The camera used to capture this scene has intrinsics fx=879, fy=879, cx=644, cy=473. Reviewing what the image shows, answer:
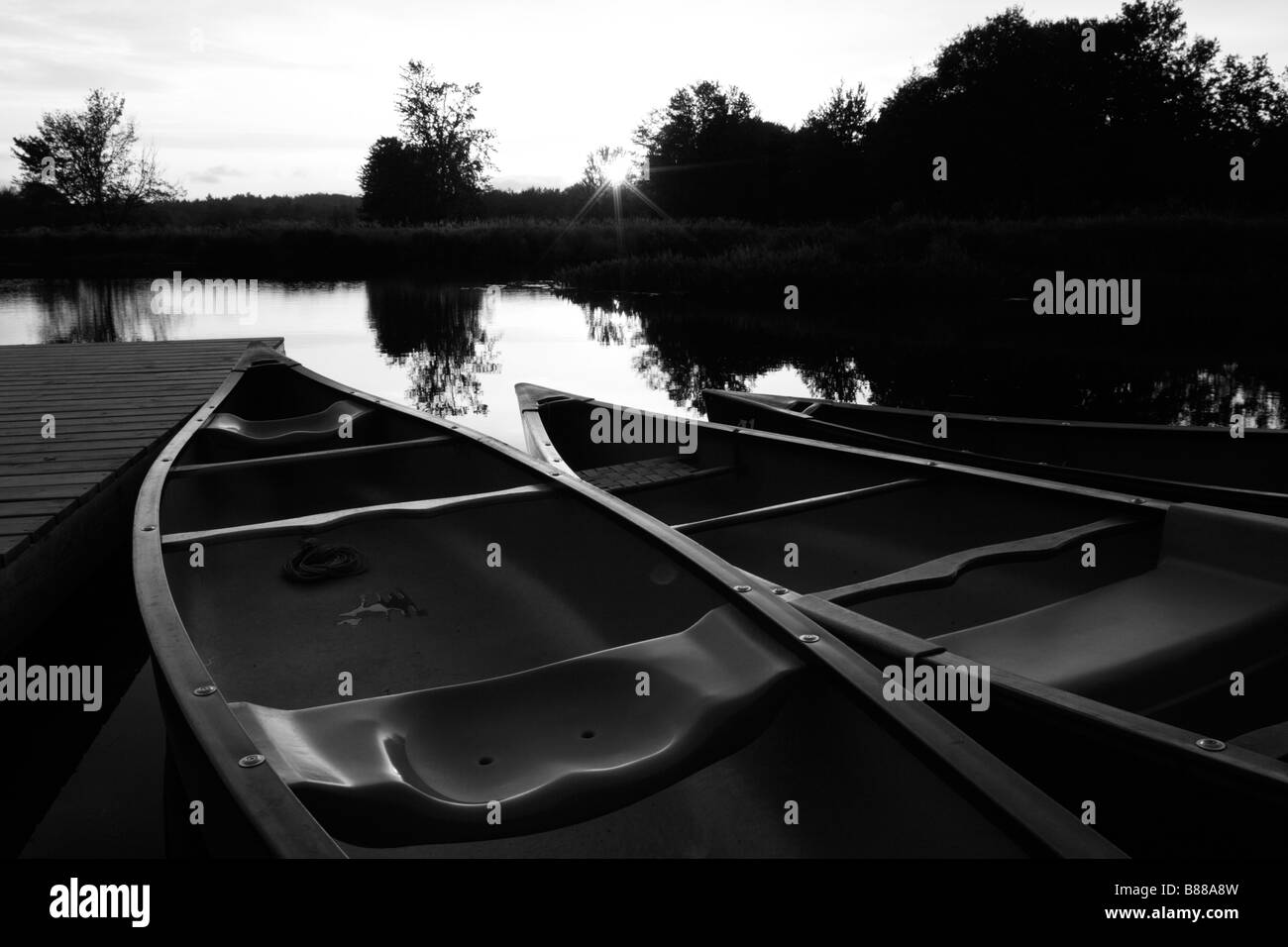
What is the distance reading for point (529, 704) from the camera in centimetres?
201

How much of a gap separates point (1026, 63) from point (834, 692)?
32.8 meters

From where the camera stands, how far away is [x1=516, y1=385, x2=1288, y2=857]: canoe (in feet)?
5.09

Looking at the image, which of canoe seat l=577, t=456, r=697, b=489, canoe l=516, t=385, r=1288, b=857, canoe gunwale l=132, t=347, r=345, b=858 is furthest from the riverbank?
canoe gunwale l=132, t=347, r=345, b=858

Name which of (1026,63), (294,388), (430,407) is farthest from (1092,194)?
(294,388)

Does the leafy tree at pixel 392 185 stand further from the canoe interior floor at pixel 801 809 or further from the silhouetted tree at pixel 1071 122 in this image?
the canoe interior floor at pixel 801 809

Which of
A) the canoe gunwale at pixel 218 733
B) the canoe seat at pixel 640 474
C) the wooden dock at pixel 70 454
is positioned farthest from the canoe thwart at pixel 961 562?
the wooden dock at pixel 70 454

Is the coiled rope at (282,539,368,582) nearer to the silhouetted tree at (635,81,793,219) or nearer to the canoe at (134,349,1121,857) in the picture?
the canoe at (134,349,1121,857)

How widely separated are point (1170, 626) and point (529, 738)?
158 centimetres

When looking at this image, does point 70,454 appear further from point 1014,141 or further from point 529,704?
point 1014,141

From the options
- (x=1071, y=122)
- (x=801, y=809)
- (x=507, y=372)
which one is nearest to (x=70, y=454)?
(x=801, y=809)

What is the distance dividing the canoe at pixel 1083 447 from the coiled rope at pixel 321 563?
2505 millimetres

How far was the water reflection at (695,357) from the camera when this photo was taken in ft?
29.6
